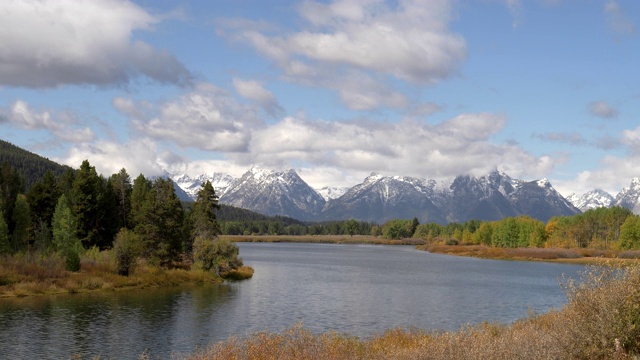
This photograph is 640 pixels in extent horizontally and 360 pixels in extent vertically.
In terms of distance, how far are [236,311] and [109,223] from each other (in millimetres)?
58577

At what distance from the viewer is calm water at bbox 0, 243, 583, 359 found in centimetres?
4297

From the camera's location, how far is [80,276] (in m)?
73.3

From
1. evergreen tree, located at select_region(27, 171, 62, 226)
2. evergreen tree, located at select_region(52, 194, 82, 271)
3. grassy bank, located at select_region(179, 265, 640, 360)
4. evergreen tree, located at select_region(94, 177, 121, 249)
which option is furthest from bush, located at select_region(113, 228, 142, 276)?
grassy bank, located at select_region(179, 265, 640, 360)

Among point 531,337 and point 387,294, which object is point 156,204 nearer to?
point 387,294

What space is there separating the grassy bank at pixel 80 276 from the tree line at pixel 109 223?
224 centimetres

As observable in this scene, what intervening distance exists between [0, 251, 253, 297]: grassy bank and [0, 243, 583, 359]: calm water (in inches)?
130

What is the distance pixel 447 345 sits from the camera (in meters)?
20.2

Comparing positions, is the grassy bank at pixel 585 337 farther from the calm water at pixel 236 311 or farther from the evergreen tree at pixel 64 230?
the evergreen tree at pixel 64 230

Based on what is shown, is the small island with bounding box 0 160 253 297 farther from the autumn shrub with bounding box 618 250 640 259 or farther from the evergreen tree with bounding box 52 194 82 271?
the autumn shrub with bounding box 618 250 640 259

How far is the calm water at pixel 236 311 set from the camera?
4297cm

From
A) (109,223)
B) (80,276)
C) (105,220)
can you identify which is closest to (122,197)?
(109,223)

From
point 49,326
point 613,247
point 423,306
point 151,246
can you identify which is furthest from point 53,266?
point 613,247

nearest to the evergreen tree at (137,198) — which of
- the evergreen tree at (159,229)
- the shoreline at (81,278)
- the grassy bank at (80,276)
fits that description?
the evergreen tree at (159,229)

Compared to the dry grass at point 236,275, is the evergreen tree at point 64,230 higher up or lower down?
higher up
